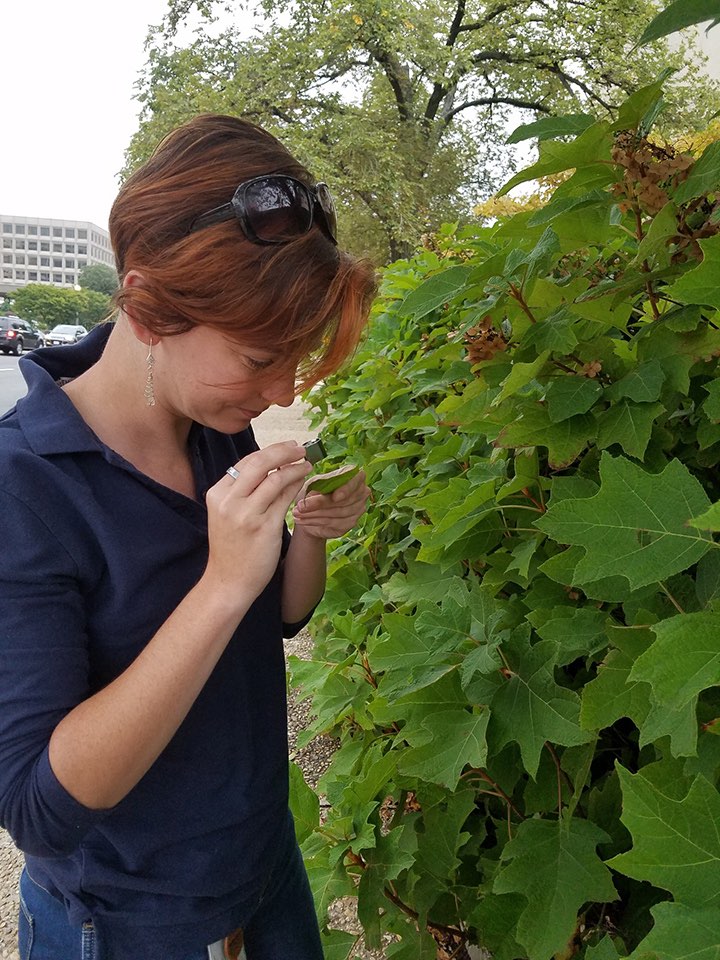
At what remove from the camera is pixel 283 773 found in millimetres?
1442

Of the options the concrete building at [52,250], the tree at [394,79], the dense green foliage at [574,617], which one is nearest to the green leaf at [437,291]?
the dense green foliage at [574,617]

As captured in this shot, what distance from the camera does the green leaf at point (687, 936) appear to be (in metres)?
0.57

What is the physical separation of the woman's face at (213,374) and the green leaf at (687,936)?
2.95 feet

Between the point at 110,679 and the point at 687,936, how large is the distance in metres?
0.84

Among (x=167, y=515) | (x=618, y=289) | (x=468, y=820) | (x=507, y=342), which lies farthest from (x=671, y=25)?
(x=468, y=820)

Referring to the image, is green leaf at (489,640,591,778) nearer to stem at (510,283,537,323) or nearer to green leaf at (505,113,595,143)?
stem at (510,283,537,323)

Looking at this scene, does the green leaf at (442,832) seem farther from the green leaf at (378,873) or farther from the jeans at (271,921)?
the jeans at (271,921)

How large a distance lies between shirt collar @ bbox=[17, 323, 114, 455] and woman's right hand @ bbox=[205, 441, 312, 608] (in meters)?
0.21

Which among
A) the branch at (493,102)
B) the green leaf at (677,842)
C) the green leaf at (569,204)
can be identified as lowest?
the green leaf at (677,842)

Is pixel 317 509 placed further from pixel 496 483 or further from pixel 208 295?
pixel 208 295

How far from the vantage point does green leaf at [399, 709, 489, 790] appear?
3.42 feet

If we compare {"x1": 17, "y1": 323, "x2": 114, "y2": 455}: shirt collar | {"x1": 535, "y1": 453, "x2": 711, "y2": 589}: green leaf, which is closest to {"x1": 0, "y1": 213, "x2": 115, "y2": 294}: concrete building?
{"x1": 17, "y1": 323, "x2": 114, "y2": 455}: shirt collar

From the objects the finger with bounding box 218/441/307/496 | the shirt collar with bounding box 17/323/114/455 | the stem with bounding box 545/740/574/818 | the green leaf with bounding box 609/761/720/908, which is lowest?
the stem with bounding box 545/740/574/818

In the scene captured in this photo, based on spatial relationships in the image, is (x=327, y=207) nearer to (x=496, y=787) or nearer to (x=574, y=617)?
(x=574, y=617)
